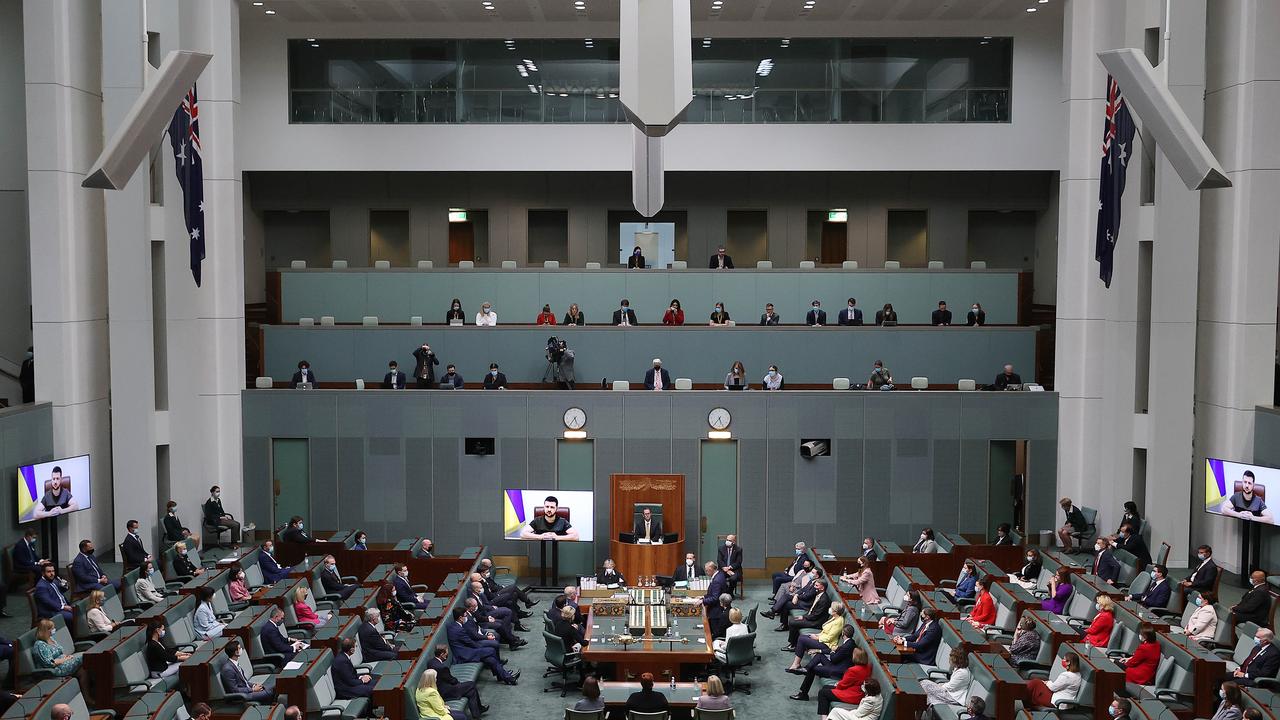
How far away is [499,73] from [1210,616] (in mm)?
18898

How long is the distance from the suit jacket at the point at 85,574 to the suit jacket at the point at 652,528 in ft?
26.3

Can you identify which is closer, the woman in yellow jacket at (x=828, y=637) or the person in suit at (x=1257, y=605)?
the person in suit at (x=1257, y=605)

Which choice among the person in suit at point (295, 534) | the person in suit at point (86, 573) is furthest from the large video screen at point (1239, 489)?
the person in suit at point (86, 573)

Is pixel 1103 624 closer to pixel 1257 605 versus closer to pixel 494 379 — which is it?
pixel 1257 605

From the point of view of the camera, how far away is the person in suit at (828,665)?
42.6 ft

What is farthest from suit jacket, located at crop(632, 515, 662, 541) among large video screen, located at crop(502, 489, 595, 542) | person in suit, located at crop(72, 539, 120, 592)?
person in suit, located at crop(72, 539, 120, 592)

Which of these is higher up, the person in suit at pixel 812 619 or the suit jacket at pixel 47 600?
the suit jacket at pixel 47 600

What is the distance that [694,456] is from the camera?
19.6 metres

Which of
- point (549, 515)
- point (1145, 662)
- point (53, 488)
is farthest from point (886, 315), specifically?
point (53, 488)

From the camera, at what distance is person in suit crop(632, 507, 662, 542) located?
59.2 ft

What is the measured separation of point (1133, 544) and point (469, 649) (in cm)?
1018

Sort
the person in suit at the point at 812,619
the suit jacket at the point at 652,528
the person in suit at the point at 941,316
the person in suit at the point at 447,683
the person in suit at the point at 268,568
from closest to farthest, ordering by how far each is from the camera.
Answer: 1. the person in suit at the point at 447,683
2. the person in suit at the point at 812,619
3. the person in suit at the point at 268,568
4. the suit jacket at the point at 652,528
5. the person in suit at the point at 941,316

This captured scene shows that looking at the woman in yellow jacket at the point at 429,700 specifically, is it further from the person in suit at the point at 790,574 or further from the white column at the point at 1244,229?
the white column at the point at 1244,229

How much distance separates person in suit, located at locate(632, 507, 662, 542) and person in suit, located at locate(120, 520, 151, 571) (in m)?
7.55
